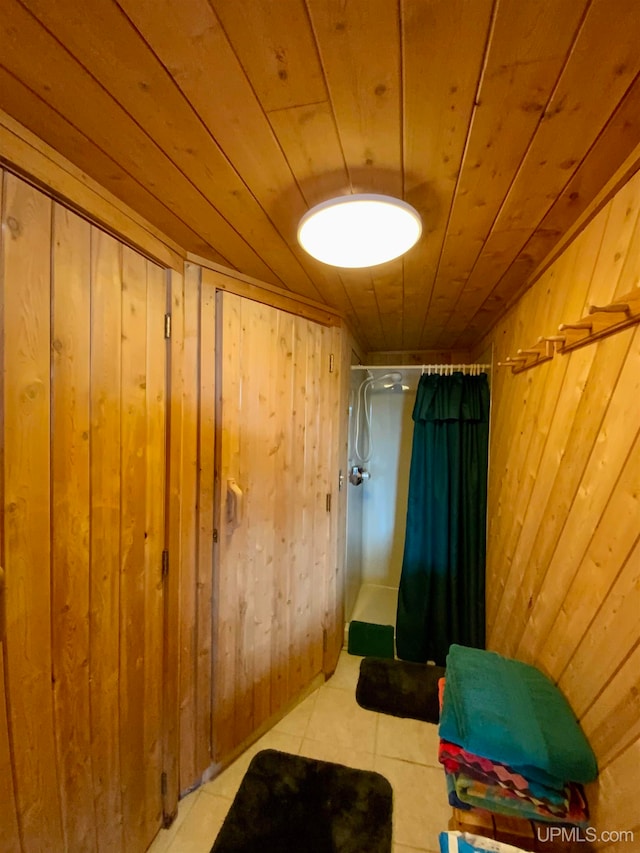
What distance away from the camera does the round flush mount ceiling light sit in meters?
0.96

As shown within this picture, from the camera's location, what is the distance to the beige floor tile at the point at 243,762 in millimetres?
1533

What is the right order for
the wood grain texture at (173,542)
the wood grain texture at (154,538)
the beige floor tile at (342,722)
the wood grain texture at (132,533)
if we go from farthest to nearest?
the beige floor tile at (342,722), the wood grain texture at (173,542), the wood grain texture at (154,538), the wood grain texture at (132,533)

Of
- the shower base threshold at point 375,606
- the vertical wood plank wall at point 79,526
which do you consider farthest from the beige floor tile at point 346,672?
the vertical wood plank wall at point 79,526

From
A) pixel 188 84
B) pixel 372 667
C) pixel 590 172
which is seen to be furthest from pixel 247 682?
pixel 590 172

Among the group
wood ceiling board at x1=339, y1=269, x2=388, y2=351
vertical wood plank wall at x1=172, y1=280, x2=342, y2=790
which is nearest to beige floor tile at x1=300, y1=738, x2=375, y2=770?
vertical wood plank wall at x1=172, y1=280, x2=342, y2=790

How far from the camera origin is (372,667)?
2314mm

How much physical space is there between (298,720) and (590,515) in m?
1.86

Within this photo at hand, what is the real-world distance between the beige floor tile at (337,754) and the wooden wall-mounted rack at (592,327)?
1.99m

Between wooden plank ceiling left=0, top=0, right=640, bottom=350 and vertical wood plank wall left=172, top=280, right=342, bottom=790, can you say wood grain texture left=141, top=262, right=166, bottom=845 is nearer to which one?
vertical wood plank wall left=172, top=280, right=342, bottom=790

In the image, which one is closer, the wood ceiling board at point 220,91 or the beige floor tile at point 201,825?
the wood ceiling board at point 220,91

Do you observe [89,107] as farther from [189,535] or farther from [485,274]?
[485,274]

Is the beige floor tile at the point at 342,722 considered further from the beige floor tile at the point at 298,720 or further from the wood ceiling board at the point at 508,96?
the wood ceiling board at the point at 508,96

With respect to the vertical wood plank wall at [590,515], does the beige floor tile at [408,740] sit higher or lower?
lower

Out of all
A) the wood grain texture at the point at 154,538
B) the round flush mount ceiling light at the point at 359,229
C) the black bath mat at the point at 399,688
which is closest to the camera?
the round flush mount ceiling light at the point at 359,229
